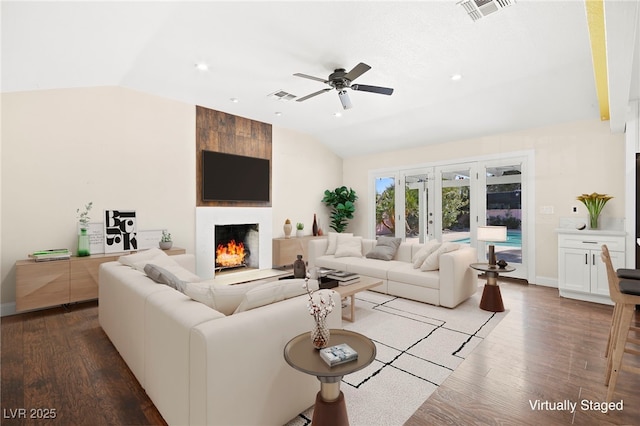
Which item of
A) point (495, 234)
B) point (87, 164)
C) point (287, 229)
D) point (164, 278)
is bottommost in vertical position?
point (164, 278)

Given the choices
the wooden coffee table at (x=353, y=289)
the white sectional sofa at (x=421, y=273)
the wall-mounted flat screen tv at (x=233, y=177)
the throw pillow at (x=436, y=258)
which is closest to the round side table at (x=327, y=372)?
the wooden coffee table at (x=353, y=289)

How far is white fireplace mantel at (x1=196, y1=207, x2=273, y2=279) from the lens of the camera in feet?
17.6

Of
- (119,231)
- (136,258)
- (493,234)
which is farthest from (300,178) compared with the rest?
(136,258)

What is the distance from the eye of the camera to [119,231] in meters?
4.44

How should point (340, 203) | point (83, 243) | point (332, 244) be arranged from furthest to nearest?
point (340, 203) → point (332, 244) → point (83, 243)

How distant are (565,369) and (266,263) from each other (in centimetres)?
496

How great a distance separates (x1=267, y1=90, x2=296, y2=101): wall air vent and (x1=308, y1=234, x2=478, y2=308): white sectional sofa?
2703mm

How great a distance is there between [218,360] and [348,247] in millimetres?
4011

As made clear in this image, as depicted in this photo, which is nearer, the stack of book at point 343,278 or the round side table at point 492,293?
the stack of book at point 343,278

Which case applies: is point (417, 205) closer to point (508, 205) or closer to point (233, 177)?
point (508, 205)

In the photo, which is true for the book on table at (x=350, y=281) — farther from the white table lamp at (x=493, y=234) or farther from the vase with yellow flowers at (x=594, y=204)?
the vase with yellow flowers at (x=594, y=204)

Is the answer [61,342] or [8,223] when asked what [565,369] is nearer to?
[61,342]

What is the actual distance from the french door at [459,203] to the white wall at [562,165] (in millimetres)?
219

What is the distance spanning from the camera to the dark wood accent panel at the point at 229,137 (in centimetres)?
538
